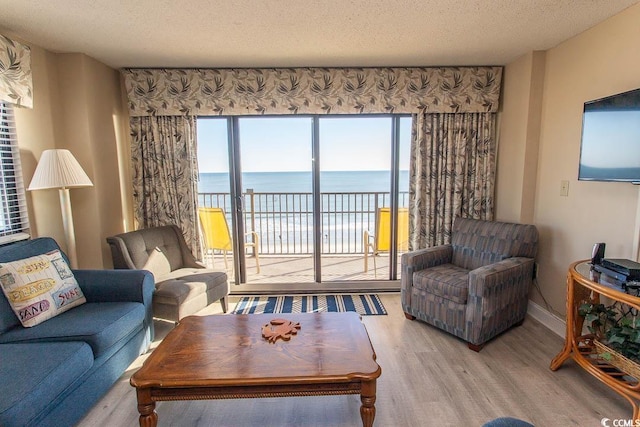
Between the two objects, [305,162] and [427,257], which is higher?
[305,162]

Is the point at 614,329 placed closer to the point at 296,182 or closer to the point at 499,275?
the point at 499,275

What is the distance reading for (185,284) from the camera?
2641 mm

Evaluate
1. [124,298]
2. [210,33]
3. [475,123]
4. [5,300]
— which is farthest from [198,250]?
[475,123]

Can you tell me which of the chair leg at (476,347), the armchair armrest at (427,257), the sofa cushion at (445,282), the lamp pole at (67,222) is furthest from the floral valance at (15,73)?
the chair leg at (476,347)

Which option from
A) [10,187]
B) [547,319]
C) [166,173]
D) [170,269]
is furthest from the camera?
[166,173]

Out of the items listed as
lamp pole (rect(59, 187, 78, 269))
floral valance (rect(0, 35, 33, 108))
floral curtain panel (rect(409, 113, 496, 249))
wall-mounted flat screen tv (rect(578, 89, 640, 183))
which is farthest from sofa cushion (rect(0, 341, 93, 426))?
wall-mounted flat screen tv (rect(578, 89, 640, 183))

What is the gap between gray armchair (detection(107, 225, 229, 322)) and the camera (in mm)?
2510

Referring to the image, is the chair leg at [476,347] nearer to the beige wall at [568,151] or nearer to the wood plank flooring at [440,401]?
the wood plank flooring at [440,401]

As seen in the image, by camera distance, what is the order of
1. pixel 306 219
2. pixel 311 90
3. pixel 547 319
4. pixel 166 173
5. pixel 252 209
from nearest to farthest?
1. pixel 547 319
2. pixel 311 90
3. pixel 166 173
4. pixel 252 209
5. pixel 306 219

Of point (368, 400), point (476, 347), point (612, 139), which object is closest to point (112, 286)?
point (368, 400)

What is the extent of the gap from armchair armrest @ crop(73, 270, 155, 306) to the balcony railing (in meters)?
2.05

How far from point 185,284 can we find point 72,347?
3.12ft

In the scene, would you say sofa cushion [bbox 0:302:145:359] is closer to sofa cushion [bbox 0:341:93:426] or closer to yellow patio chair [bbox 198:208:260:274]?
sofa cushion [bbox 0:341:93:426]

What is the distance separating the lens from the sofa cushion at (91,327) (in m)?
1.82
